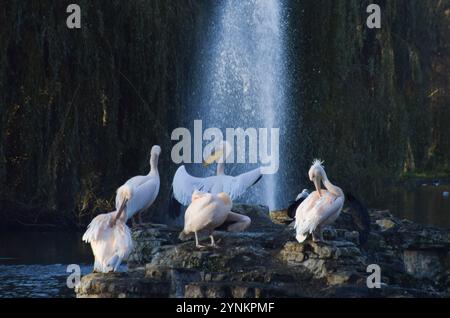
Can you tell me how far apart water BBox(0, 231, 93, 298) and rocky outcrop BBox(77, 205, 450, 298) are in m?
1.14

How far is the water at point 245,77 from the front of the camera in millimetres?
18422

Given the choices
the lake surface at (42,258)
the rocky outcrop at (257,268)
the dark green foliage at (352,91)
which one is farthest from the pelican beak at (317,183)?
the dark green foliage at (352,91)

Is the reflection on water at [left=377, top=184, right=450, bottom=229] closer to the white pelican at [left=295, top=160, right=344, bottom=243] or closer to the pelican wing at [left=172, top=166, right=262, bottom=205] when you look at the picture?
the pelican wing at [left=172, top=166, right=262, bottom=205]

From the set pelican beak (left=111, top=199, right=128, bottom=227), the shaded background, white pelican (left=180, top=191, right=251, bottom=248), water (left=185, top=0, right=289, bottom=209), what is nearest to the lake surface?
the shaded background

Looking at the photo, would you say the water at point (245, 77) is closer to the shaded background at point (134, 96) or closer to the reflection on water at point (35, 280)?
the shaded background at point (134, 96)

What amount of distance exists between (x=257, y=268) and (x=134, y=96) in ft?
21.4

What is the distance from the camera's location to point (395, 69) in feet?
70.6

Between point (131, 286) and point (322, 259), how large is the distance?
2016mm

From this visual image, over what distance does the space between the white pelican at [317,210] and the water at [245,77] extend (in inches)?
231

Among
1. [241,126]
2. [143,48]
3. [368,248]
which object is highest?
[143,48]

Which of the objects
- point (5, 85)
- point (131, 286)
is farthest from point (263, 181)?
point (131, 286)

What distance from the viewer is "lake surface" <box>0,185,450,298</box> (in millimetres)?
12891

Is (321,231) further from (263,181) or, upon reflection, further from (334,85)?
(334,85)
